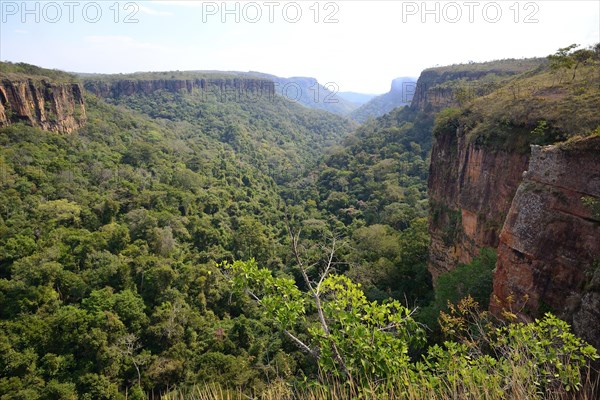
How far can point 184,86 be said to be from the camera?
9600 cm

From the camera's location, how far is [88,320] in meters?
17.4

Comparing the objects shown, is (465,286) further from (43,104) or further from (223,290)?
(43,104)

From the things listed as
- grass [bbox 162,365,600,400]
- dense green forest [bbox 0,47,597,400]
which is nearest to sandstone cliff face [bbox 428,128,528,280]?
dense green forest [bbox 0,47,597,400]

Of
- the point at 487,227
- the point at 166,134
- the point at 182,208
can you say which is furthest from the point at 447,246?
the point at 166,134

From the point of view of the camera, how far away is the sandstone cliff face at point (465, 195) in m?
15.0

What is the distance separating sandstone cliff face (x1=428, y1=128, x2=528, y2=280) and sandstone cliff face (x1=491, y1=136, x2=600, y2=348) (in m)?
4.16

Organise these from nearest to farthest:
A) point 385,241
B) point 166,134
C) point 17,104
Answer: point 385,241 → point 17,104 → point 166,134

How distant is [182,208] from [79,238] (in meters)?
12.6

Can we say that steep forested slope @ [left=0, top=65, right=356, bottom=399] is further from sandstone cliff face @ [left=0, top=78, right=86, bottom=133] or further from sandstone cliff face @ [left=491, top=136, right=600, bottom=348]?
sandstone cliff face @ [left=491, top=136, right=600, bottom=348]

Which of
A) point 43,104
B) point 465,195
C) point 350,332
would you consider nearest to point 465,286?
point 465,195

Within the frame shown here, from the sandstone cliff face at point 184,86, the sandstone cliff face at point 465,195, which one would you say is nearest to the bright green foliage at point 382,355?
the sandstone cliff face at point 465,195

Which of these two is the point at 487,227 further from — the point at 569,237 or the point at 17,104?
the point at 17,104

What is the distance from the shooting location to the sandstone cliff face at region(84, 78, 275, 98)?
82.6m

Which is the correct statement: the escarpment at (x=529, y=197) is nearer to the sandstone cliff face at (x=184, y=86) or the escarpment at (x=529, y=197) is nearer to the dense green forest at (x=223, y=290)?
the dense green forest at (x=223, y=290)
